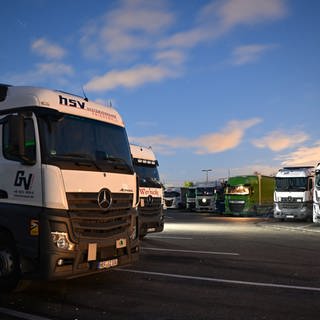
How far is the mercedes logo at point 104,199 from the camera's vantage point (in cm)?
703

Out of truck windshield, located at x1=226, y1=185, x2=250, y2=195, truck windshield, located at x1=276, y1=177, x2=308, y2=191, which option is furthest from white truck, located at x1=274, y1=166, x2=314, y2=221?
truck windshield, located at x1=226, y1=185, x2=250, y2=195

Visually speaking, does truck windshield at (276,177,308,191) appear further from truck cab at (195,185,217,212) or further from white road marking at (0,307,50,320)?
white road marking at (0,307,50,320)

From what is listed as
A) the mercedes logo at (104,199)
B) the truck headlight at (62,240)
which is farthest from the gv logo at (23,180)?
the mercedes logo at (104,199)

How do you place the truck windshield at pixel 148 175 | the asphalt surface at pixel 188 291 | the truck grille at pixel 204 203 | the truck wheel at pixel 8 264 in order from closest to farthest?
the asphalt surface at pixel 188 291
the truck wheel at pixel 8 264
the truck windshield at pixel 148 175
the truck grille at pixel 204 203

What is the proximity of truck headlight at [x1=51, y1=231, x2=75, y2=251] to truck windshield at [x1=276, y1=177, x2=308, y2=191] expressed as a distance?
21.1 metres

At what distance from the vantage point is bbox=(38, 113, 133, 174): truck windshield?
264 inches

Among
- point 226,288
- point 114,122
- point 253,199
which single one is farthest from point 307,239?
point 253,199

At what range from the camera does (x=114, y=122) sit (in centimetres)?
816

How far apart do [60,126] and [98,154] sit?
797 mm

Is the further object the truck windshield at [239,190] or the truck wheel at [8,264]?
the truck windshield at [239,190]

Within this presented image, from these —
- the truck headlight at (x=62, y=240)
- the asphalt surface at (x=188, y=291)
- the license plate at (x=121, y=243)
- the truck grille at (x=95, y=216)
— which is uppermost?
the truck grille at (x=95, y=216)

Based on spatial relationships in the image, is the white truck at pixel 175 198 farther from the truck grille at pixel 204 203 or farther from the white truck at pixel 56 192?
the white truck at pixel 56 192

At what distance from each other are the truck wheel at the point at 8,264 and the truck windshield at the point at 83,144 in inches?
57.6

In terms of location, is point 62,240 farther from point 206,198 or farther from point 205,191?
point 206,198
